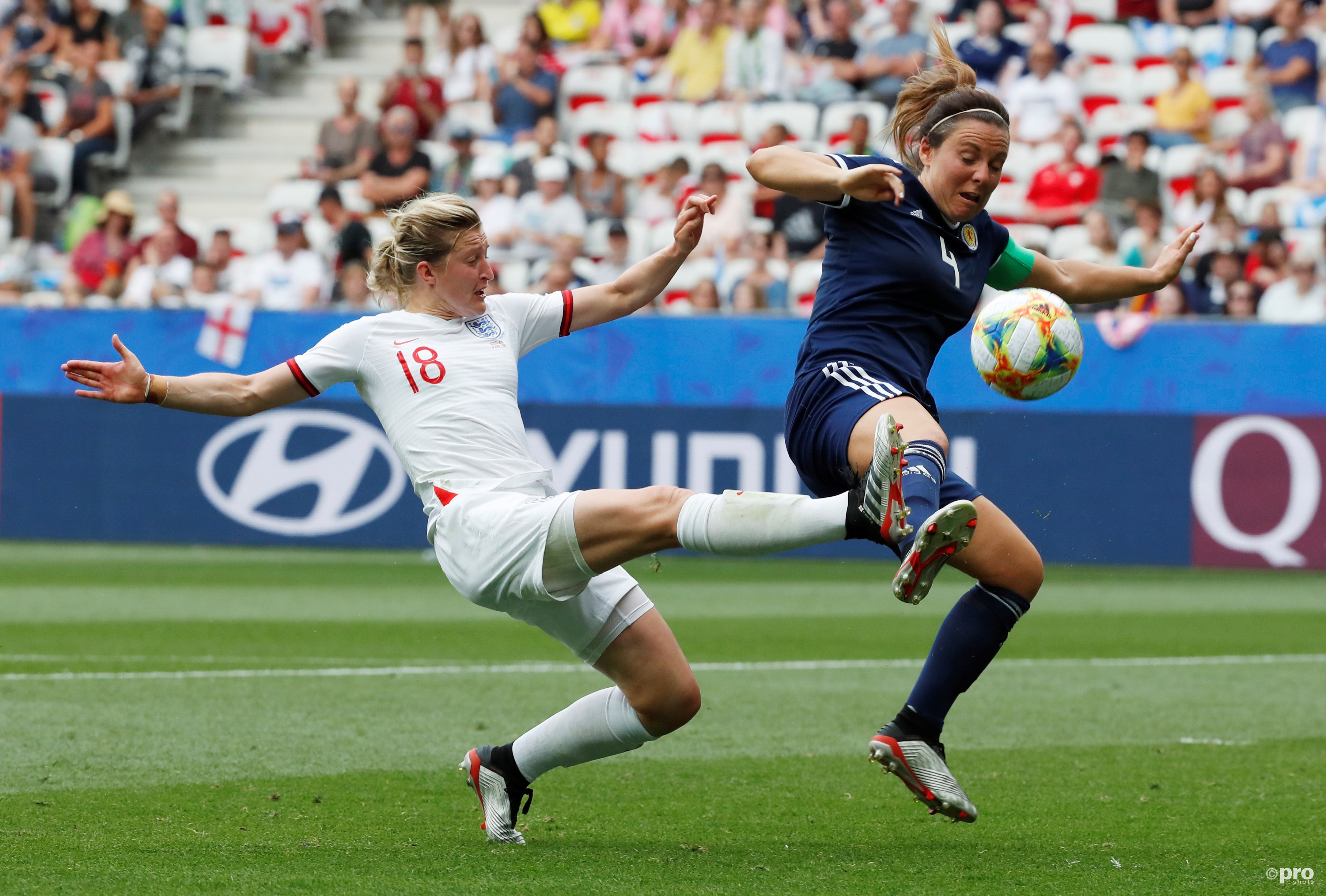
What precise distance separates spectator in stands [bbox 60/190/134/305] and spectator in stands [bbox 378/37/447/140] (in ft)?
10.2

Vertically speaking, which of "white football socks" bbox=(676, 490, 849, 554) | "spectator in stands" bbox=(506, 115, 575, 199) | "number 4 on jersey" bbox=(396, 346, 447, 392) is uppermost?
"number 4 on jersey" bbox=(396, 346, 447, 392)

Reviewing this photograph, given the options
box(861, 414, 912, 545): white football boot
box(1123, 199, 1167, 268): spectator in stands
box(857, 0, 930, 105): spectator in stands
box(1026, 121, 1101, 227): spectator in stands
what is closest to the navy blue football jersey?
box(861, 414, 912, 545): white football boot

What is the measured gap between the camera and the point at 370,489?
45.3 feet

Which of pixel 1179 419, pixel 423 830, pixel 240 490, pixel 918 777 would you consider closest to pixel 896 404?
pixel 918 777

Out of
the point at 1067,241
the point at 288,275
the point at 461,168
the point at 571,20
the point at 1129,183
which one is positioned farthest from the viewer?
the point at 571,20

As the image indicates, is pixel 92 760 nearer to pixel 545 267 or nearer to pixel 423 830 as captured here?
pixel 423 830

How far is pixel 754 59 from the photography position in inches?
705

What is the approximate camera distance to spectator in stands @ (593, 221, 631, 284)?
15.4 m

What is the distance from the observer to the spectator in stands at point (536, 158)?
16.9m

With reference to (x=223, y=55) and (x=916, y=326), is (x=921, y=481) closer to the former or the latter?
(x=916, y=326)

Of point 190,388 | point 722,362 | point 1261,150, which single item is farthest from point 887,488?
point 1261,150

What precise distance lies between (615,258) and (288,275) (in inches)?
127

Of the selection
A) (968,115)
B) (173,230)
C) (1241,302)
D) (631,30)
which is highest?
(968,115)

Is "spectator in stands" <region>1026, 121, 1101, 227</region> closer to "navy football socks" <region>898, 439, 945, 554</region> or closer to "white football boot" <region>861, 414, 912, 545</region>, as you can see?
"navy football socks" <region>898, 439, 945, 554</region>
